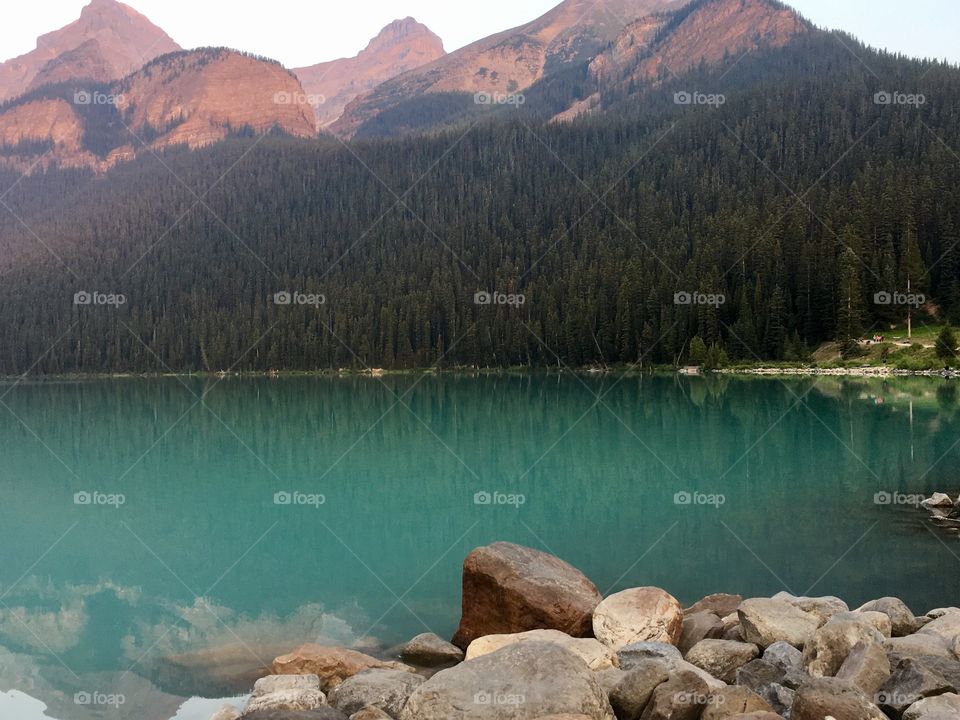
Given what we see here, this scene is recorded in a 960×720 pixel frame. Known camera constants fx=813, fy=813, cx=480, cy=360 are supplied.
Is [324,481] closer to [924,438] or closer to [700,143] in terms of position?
[924,438]

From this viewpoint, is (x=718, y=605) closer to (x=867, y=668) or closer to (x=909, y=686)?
(x=867, y=668)

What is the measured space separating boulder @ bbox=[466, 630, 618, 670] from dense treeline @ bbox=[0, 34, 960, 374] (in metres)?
80.2

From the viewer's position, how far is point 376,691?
1077 cm

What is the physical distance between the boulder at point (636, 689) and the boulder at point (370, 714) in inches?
109

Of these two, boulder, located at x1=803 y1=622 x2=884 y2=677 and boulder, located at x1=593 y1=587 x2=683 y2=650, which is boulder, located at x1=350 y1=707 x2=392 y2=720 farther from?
boulder, located at x1=803 y1=622 x2=884 y2=677

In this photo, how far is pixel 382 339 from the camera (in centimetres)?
13550

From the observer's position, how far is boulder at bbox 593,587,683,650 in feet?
40.7

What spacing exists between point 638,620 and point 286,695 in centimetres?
534

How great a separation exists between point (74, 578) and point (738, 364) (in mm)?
80862

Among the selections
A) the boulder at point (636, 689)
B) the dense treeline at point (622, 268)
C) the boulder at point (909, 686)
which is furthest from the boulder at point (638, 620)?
the dense treeline at point (622, 268)

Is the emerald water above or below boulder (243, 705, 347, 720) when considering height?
below

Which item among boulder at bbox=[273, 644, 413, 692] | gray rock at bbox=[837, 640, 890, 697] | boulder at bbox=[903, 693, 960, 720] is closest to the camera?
boulder at bbox=[903, 693, 960, 720]

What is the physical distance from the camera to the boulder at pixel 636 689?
372 inches

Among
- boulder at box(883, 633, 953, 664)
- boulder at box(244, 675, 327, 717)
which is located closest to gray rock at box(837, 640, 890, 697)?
boulder at box(883, 633, 953, 664)
